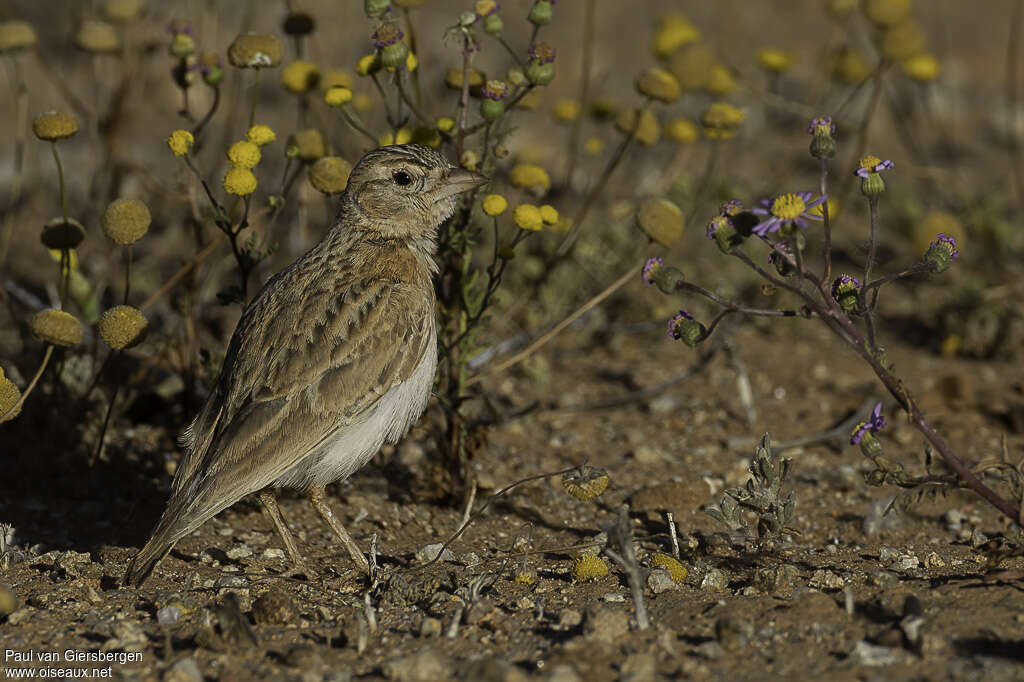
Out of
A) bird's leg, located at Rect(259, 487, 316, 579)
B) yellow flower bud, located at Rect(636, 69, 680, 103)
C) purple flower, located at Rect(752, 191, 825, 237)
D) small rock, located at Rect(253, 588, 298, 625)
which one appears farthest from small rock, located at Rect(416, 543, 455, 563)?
yellow flower bud, located at Rect(636, 69, 680, 103)

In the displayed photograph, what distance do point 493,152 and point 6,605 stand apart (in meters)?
2.53

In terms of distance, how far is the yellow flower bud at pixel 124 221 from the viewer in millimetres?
4664

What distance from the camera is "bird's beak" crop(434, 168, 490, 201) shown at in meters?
4.77

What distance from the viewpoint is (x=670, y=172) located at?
25.3 feet

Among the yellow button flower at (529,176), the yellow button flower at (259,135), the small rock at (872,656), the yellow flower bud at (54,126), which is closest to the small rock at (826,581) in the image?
the small rock at (872,656)

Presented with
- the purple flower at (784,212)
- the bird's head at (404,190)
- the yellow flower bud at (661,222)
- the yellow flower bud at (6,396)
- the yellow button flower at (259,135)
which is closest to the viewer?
the purple flower at (784,212)

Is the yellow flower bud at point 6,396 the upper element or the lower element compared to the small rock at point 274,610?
upper

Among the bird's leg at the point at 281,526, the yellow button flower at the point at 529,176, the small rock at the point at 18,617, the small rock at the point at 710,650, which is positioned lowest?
the bird's leg at the point at 281,526

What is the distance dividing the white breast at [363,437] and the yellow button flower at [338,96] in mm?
A: 1106

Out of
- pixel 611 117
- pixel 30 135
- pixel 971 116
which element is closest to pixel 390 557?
pixel 611 117

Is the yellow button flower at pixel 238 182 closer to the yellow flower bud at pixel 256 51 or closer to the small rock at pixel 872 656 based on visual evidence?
the yellow flower bud at pixel 256 51

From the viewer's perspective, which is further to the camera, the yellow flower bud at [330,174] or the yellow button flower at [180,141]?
the yellow flower bud at [330,174]

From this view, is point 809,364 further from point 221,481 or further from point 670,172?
point 221,481

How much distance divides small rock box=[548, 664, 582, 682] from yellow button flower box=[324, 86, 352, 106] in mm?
2503
